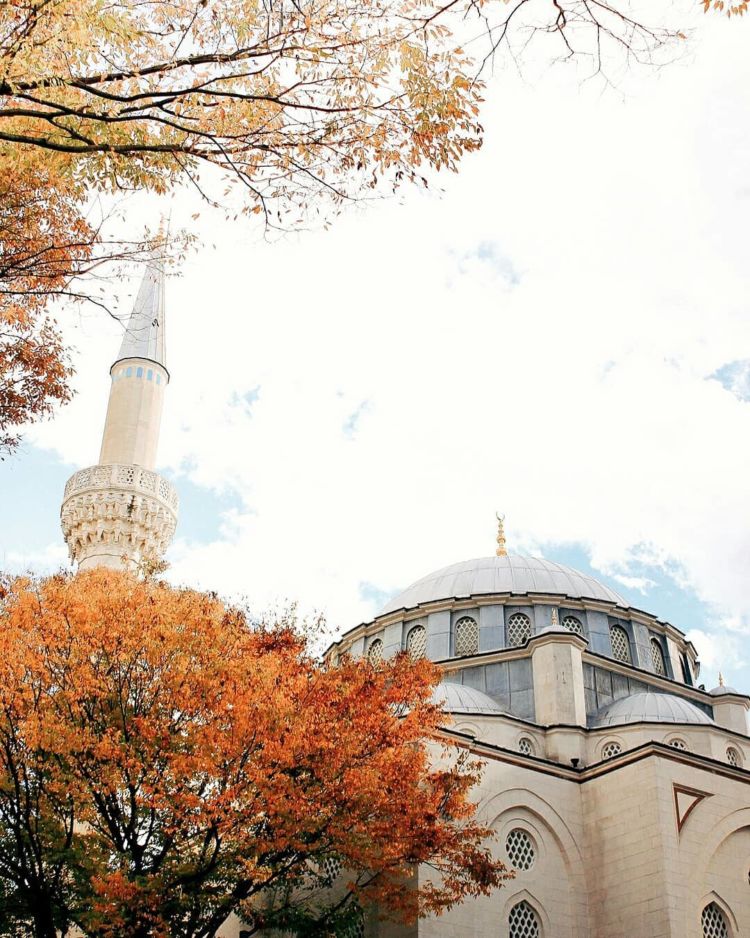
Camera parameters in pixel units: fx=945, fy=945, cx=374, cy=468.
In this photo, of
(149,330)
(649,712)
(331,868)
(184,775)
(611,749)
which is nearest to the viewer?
(184,775)

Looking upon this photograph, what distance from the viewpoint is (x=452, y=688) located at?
22.1m

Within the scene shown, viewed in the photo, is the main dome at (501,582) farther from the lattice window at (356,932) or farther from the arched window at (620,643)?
the lattice window at (356,932)

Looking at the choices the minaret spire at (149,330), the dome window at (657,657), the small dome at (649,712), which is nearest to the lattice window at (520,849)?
the small dome at (649,712)

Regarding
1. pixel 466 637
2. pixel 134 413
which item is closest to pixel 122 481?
pixel 134 413

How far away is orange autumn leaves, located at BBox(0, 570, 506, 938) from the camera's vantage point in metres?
12.6

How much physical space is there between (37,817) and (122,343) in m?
19.3

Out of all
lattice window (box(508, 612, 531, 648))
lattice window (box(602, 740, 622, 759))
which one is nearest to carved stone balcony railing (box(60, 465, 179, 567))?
lattice window (box(508, 612, 531, 648))

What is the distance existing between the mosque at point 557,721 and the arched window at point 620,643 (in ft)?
0.13

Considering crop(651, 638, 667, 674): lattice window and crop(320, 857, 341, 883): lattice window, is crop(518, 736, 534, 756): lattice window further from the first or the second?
crop(651, 638, 667, 674): lattice window

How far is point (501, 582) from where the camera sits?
88.3 feet

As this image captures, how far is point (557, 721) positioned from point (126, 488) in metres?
13.4

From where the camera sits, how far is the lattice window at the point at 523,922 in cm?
1727

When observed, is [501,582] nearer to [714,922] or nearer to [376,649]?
[376,649]

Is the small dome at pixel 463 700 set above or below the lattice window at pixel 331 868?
above
